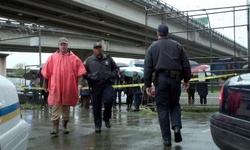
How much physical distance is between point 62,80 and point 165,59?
7.68 ft

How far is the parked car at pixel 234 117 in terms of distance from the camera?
375 centimetres

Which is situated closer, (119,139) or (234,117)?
(234,117)

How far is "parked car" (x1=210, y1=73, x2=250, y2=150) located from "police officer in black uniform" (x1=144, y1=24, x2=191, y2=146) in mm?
1346

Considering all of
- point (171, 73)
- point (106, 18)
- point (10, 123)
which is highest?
→ point (106, 18)

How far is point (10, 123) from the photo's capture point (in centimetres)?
379

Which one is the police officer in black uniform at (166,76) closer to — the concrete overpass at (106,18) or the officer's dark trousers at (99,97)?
the officer's dark trousers at (99,97)

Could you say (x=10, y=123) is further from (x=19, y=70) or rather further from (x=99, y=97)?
(x=19, y=70)

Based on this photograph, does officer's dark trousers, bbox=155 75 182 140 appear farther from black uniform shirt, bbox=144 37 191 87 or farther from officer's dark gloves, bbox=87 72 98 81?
officer's dark gloves, bbox=87 72 98 81

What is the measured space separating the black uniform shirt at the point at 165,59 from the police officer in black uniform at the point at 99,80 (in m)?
1.84

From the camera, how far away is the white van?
11.5 feet

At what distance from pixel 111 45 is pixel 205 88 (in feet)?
113

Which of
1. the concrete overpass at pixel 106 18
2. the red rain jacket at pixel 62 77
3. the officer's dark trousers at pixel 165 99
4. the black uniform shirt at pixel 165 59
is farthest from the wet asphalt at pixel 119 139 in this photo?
the concrete overpass at pixel 106 18

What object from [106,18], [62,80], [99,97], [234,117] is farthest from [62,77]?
[106,18]

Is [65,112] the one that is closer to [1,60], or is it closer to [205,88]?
[205,88]
